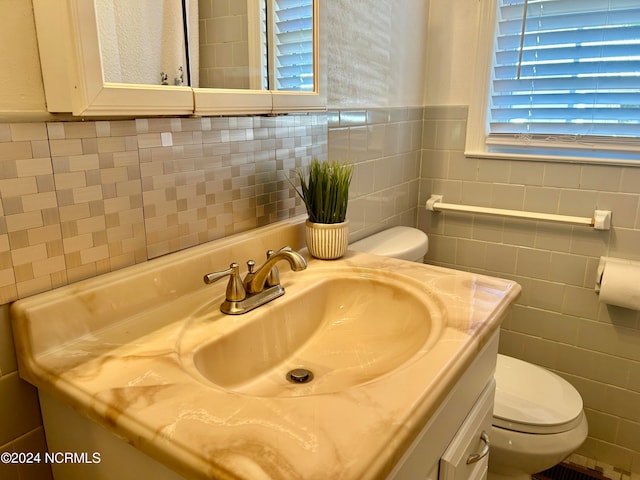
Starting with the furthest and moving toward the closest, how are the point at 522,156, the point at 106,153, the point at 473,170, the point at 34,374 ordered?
the point at 473,170
the point at 522,156
the point at 106,153
the point at 34,374

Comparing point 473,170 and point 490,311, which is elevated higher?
point 473,170

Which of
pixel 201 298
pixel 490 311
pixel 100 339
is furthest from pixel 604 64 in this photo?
pixel 100 339

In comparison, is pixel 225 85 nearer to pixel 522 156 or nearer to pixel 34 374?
pixel 34 374

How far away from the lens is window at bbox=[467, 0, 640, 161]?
1.62 m

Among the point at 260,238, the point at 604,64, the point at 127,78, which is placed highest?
the point at 604,64

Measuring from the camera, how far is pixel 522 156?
1819mm

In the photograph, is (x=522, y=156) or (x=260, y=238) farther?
(x=522, y=156)

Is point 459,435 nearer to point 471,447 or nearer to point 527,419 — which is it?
point 471,447

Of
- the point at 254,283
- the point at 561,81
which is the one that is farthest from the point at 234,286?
the point at 561,81

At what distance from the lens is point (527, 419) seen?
1.41 metres

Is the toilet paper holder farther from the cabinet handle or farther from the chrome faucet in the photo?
the chrome faucet

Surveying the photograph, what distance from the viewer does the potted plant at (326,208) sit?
3.90 ft

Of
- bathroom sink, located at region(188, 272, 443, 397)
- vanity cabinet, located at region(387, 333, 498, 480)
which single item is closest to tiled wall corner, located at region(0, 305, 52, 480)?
bathroom sink, located at region(188, 272, 443, 397)

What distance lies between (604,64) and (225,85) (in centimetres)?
137
